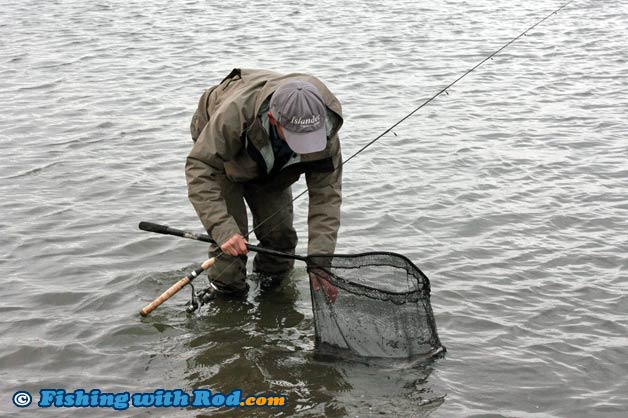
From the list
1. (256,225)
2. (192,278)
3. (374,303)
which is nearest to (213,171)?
(192,278)

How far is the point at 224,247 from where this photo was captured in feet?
16.4

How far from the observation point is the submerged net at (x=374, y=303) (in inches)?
191

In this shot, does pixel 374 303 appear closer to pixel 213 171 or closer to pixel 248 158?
pixel 248 158

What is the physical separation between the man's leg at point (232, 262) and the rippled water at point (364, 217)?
0.17m

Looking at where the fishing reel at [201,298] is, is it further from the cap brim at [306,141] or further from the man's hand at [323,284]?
the cap brim at [306,141]

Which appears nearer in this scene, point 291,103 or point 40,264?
point 291,103

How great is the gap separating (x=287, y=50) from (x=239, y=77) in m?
9.29

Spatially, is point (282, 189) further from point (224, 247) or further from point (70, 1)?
→ point (70, 1)

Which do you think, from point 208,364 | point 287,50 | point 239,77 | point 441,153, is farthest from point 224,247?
point 287,50

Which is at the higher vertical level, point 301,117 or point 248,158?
point 301,117

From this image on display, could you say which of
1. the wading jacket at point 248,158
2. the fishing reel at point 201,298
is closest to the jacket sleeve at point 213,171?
the wading jacket at point 248,158

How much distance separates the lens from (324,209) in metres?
5.29
